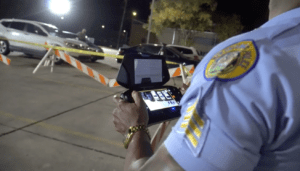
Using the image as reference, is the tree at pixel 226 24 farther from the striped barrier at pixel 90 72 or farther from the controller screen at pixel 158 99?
the controller screen at pixel 158 99

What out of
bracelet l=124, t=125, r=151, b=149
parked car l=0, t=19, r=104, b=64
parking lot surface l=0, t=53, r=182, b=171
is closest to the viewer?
bracelet l=124, t=125, r=151, b=149

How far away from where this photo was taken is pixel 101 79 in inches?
196

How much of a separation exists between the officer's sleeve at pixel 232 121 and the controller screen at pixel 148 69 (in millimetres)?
737

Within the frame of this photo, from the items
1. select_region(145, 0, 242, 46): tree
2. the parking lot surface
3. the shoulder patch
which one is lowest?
the parking lot surface

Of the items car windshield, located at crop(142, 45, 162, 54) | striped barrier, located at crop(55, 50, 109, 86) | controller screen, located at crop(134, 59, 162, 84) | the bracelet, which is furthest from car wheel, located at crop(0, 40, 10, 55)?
the bracelet

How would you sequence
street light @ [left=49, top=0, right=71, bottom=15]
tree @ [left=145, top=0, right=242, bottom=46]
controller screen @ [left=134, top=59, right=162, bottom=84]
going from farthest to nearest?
street light @ [left=49, top=0, right=71, bottom=15] < tree @ [left=145, top=0, right=242, bottom=46] < controller screen @ [left=134, top=59, right=162, bottom=84]

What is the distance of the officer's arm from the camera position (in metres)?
0.66

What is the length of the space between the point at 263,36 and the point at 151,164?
Answer: 1.61ft

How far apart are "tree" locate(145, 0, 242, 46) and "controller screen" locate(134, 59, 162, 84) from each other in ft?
70.0

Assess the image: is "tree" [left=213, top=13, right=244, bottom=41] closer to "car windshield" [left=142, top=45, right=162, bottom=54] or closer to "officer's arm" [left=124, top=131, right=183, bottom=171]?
"car windshield" [left=142, top=45, right=162, bottom=54]

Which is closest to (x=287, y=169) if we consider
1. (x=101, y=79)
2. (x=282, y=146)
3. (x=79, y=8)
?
(x=282, y=146)

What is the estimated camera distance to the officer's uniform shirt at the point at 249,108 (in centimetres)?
56

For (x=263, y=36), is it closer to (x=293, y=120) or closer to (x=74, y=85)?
(x=293, y=120)

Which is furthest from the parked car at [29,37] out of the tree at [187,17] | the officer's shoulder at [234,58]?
the tree at [187,17]
